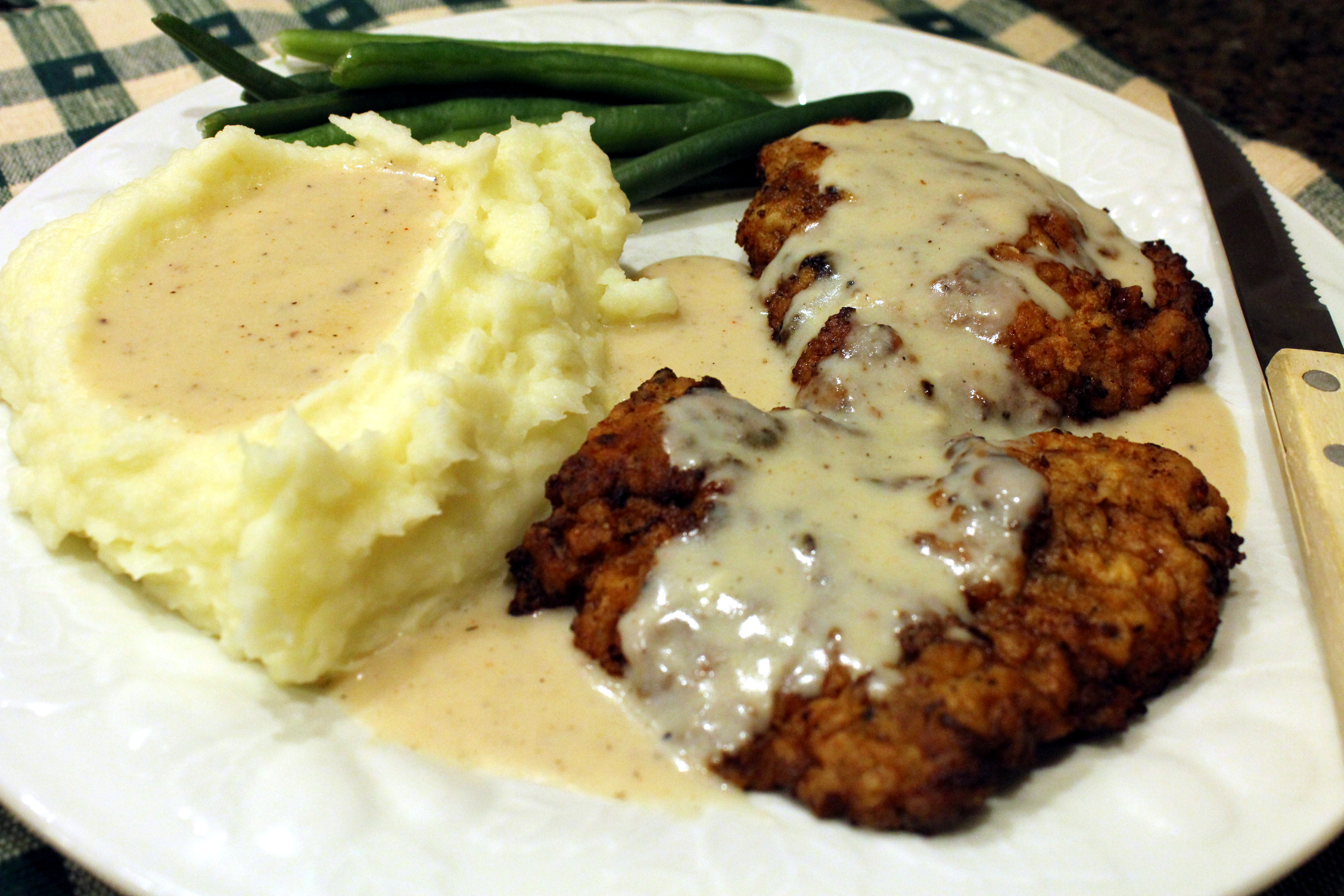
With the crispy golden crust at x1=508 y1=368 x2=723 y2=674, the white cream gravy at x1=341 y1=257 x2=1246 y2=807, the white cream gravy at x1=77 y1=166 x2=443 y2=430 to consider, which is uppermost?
the white cream gravy at x1=77 y1=166 x2=443 y2=430

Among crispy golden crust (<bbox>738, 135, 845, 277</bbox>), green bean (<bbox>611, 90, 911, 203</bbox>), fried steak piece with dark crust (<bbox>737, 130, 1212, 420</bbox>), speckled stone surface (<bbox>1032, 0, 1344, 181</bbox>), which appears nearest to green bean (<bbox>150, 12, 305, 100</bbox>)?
green bean (<bbox>611, 90, 911, 203</bbox>)

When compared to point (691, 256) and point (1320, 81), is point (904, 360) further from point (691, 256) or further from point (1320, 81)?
point (1320, 81)

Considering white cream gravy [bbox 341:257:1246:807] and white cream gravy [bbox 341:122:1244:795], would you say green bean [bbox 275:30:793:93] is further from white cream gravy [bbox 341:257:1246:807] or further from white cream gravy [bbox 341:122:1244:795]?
white cream gravy [bbox 341:257:1246:807]

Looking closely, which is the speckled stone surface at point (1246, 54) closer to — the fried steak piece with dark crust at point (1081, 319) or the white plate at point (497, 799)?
the fried steak piece with dark crust at point (1081, 319)

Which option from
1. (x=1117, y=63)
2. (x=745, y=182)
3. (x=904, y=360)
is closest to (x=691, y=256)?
(x=745, y=182)

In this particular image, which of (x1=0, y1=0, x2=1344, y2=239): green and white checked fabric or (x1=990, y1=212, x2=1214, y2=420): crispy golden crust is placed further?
(x1=0, y1=0, x2=1344, y2=239): green and white checked fabric

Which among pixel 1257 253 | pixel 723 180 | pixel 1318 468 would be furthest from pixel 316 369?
pixel 1257 253

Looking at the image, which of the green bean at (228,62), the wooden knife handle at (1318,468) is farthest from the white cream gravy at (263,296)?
the wooden knife handle at (1318,468)
